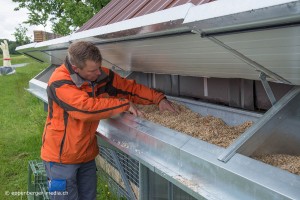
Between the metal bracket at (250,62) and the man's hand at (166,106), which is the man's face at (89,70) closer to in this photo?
the man's hand at (166,106)

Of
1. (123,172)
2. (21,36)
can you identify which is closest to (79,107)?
(123,172)

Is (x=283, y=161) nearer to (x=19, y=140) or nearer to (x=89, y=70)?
(x=89, y=70)

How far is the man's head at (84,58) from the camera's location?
8.37ft

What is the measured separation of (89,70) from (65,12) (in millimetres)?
10415

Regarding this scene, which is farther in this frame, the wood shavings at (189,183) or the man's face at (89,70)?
the man's face at (89,70)

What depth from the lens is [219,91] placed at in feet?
9.20

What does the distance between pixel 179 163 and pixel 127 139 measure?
2.19 ft

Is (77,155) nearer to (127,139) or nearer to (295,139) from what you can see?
(127,139)

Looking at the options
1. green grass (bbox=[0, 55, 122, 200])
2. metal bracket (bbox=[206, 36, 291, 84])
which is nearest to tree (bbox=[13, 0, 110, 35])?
green grass (bbox=[0, 55, 122, 200])

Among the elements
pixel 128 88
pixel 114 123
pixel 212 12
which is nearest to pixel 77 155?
pixel 114 123

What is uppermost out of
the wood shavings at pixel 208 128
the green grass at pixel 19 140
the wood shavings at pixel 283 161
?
the wood shavings at pixel 208 128

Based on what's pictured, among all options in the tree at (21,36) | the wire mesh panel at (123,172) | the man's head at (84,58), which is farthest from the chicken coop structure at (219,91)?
the tree at (21,36)

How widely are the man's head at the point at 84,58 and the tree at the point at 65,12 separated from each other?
26.4ft

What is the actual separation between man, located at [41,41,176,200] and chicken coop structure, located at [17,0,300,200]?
13cm
